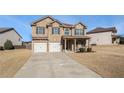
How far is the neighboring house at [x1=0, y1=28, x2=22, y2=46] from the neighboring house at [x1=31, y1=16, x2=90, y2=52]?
5.61 m

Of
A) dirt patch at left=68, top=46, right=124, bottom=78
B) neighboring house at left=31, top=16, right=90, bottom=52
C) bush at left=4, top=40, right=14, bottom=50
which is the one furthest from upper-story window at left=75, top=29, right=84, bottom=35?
dirt patch at left=68, top=46, right=124, bottom=78

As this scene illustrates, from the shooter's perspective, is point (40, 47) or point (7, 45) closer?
point (40, 47)

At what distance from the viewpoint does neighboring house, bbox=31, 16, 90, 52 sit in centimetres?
3195

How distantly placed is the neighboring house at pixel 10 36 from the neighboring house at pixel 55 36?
18.4ft

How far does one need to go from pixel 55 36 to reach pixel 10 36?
35.4ft

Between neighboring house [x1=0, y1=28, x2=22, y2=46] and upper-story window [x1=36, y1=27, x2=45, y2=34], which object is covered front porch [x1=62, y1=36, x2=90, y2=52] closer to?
upper-story window [x1=36, y1=27, x2=45, y2=34]

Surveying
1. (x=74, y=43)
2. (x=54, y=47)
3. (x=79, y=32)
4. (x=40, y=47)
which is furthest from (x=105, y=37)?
(x=40, y=47)

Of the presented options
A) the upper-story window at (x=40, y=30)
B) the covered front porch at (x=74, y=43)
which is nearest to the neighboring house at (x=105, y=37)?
the covered front porch at (x=74, y=43)

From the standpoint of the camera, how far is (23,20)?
27047mm

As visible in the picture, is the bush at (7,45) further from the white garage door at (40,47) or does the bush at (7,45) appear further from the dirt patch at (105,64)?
the dirt patch at (105,64)

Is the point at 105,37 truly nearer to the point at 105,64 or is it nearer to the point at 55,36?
the point at 55,36

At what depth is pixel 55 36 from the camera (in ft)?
108
